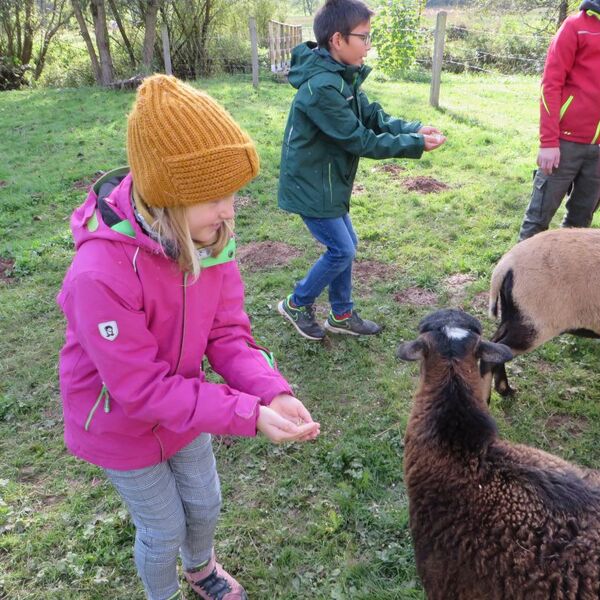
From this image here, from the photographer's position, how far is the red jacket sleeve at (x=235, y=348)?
2025mm

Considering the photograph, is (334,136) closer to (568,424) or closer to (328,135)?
(328,135)

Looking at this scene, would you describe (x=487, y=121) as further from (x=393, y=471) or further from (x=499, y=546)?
(x=499, y=546)

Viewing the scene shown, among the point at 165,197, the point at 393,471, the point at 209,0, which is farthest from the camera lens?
the point at 209,0

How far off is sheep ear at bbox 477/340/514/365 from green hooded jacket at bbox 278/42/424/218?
157cm

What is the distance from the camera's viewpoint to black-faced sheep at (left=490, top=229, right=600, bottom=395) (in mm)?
3305

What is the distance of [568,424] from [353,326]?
1726mm

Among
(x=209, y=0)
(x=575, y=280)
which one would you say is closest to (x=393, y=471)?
(x=575, y=280)

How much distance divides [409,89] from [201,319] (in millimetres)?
13287

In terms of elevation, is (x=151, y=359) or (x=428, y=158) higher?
(x=151, y=359)

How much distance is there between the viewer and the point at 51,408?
4008 millimetres

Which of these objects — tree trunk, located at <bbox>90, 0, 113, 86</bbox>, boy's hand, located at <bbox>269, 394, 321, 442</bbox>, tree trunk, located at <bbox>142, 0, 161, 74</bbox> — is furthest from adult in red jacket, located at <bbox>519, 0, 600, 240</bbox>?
tree trunk, located at <bbox>90, 0, 113, 86</bbox>

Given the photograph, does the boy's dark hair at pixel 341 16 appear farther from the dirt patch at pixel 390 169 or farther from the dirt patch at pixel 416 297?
the dirt patch at pixel 390 169

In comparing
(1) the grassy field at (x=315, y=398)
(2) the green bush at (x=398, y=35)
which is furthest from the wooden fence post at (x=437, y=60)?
(2) the green bush at (x=398, y=35)

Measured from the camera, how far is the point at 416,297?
5012 mm
